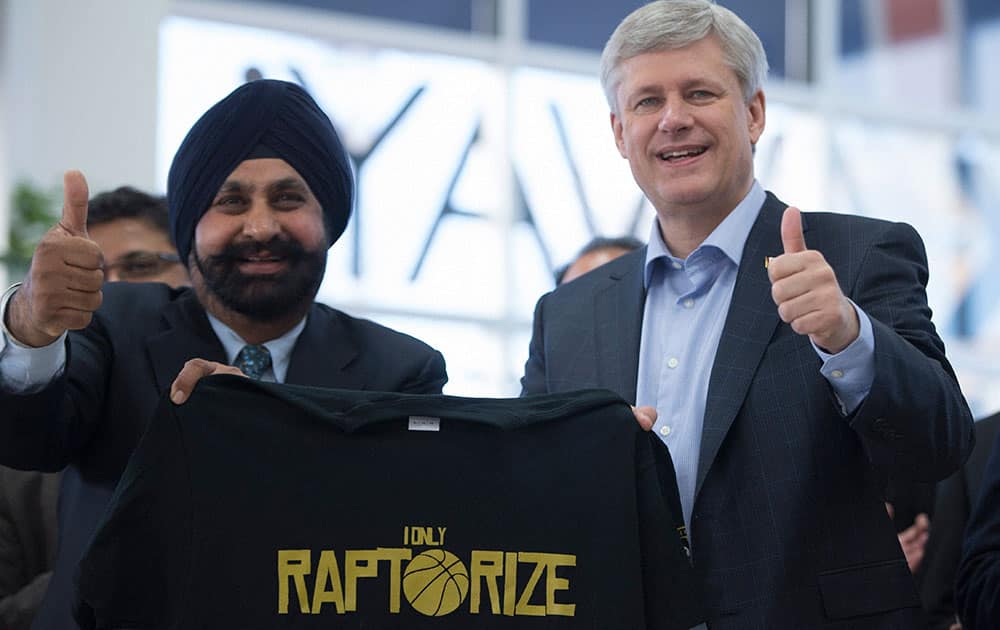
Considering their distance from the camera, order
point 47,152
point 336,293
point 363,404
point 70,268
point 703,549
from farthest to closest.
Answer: point 336,293 < point 47,152 < point 703,549 < point 363,404 < point 70,268

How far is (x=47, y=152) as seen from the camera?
24.0ft

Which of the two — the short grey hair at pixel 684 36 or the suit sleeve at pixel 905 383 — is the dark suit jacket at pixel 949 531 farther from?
the short grey hair at pixel 684 36

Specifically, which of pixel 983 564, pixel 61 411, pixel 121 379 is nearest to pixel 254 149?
pixel 121 379

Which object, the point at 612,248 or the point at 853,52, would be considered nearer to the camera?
the point at 612,248

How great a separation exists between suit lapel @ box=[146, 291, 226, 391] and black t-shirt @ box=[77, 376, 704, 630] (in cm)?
33

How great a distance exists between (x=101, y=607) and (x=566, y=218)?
23.5 feet

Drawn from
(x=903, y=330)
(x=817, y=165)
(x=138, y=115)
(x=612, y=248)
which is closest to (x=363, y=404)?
(x=903, y=330)

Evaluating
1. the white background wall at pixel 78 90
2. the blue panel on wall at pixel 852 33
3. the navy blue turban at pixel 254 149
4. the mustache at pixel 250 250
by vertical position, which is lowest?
the mustache at pixel 250 250

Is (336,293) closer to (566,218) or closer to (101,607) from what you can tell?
(566,218)

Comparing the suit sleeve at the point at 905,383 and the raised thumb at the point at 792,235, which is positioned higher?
the raised thumb at the point at 792,235

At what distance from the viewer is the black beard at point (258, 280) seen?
2.80 m

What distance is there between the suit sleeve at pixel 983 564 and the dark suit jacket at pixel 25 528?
6.52 ft

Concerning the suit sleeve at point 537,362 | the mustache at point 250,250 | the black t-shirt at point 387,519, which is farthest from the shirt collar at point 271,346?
the suit sleeve at point 537,362

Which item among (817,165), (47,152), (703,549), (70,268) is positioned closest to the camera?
(70,268)
